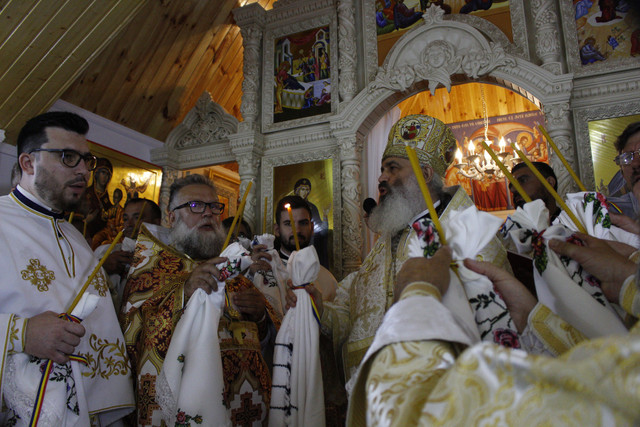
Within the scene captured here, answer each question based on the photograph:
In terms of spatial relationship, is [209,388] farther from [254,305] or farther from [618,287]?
[618,287]

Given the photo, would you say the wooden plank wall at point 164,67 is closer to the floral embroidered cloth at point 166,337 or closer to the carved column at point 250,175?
the carved column at point 250,175

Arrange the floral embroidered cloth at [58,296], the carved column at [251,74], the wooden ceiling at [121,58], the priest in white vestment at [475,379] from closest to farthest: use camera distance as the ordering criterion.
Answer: the priest in white vestment at [475,379] → the floral embroidered cloth at [58,296] → the wooden ceiling at [121,58] → the carved column at [251,74]

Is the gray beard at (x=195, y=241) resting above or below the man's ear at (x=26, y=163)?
below

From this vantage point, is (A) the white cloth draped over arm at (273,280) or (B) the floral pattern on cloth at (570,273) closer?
(B) the floral pattern on cloth at (570,273)

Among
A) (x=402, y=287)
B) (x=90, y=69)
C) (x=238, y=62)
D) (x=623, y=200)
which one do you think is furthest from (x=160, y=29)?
(x=402, y=287)

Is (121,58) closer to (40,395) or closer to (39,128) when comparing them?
(39,128)

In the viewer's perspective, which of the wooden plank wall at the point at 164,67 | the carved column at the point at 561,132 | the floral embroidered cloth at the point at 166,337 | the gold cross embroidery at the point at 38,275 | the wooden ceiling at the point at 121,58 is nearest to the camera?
the gold cross embroidery at the point at 38,275

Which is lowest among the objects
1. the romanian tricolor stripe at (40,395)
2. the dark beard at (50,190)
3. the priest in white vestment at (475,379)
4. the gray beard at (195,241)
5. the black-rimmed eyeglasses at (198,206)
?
the romanian tricolor stripe at (40,395)

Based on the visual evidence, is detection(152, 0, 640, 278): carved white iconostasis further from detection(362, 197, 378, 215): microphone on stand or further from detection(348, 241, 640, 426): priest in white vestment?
detection(348, 241, 640, 426): priest in white vestment

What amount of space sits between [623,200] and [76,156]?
3405 mm

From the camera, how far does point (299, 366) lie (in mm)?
1944

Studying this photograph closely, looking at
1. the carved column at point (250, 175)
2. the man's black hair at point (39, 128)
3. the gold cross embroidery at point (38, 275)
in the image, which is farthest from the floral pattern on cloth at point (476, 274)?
the carved column at point (250, 175)

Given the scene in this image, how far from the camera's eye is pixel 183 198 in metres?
2.89

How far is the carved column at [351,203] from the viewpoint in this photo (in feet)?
16.2
